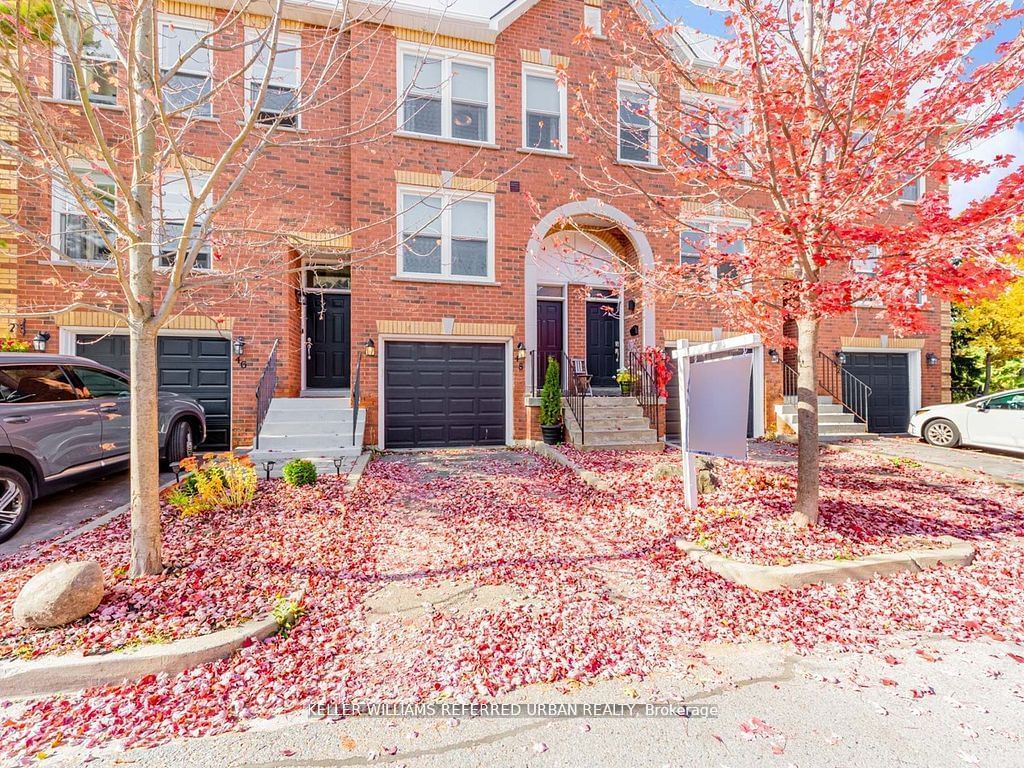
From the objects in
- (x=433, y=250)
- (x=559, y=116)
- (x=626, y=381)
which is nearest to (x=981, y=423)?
(x=626, y=381)

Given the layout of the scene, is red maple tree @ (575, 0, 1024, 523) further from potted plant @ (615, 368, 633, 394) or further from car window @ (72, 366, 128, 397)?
car window @ (72, 366, 128, 397)

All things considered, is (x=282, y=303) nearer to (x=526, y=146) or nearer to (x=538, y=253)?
(x=538, y=253)

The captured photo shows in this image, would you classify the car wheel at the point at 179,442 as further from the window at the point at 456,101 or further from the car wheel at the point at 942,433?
the car wheel at the point at 942,433

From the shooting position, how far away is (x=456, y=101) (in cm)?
945

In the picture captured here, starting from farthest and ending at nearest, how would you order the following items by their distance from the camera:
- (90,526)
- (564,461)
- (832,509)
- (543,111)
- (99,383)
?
(543,111), (564,461), (99,383), (832,509), (90,526)

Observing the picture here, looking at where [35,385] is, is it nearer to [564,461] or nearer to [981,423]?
[564,461]

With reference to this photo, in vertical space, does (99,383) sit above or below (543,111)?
below

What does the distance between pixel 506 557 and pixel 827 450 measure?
7.81m

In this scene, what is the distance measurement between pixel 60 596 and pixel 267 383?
6.18m

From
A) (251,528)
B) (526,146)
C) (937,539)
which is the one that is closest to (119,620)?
(251,528)

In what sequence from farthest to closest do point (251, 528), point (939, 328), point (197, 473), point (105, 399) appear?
point (939, 328) → point (105, 399) → point (197, 473) → point (251, 528)

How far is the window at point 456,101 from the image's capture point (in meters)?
9.34

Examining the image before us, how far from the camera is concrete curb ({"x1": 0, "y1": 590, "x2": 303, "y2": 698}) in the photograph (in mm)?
2398

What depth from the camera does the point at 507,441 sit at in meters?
9.58
